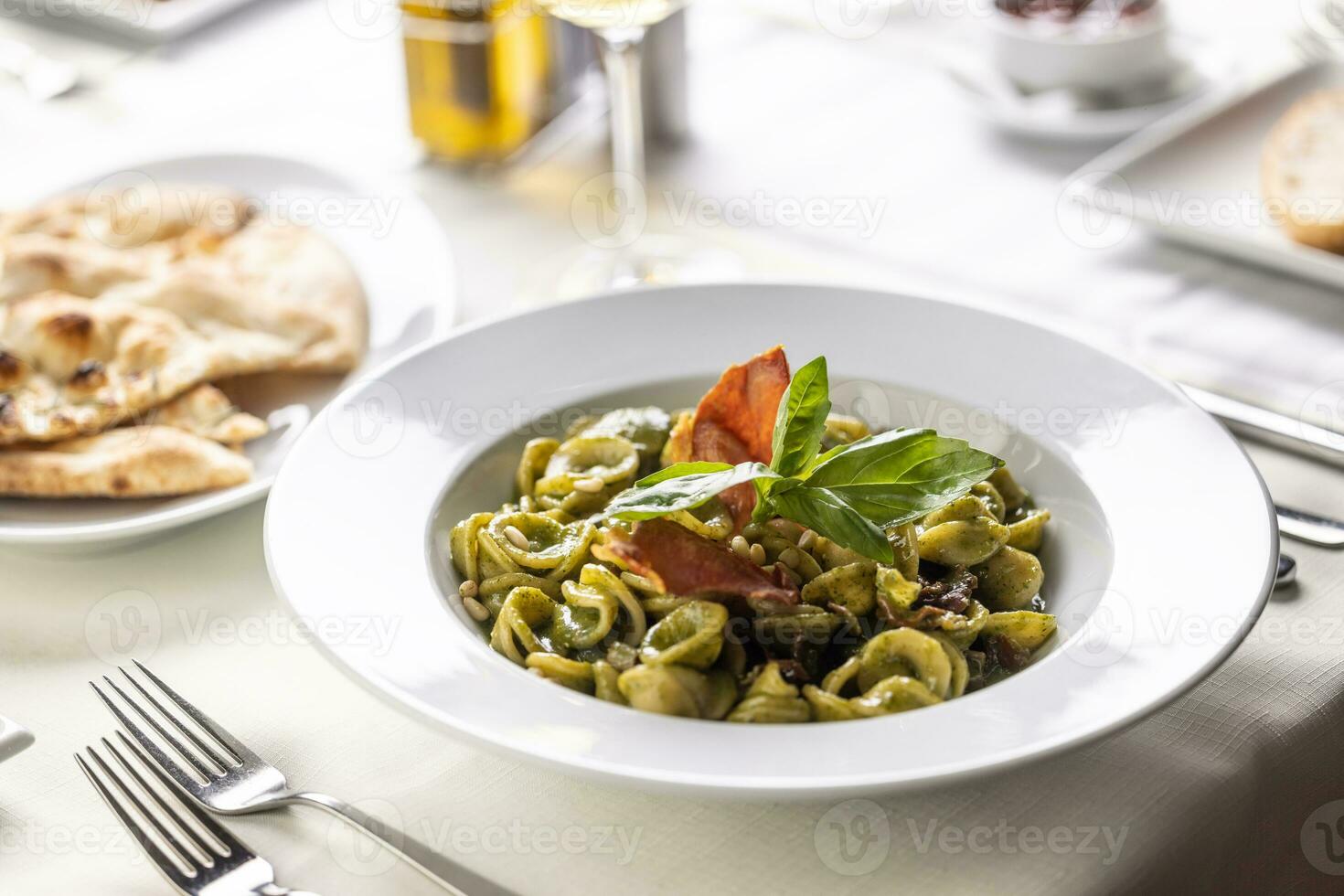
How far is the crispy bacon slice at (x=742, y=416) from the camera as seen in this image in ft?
5.00

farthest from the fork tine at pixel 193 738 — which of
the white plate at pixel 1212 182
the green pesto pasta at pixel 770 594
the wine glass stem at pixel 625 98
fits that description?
the white plate at pixel 1212 182

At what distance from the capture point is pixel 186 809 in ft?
4.09

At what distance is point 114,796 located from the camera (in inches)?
49.1

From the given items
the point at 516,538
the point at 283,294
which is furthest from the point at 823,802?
the point at 283,294

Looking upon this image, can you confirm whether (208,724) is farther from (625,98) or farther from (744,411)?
(625,98)

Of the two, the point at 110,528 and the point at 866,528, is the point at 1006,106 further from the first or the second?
the point at 110,528

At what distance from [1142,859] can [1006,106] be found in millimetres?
1844

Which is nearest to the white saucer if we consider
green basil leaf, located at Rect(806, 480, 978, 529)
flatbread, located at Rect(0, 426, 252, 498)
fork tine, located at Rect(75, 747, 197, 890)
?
green basil leaf, located at Rect(806, 480, 978, 529)

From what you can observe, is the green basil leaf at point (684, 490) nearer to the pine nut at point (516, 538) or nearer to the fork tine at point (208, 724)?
the pine nut at point (516, 538)

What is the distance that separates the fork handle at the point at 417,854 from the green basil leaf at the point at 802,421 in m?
0.50

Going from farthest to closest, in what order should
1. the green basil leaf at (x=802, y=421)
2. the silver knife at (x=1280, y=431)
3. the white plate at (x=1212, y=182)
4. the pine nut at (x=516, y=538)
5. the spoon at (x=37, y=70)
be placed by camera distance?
the spoon at (x=37, y=70) < the white plate at (x=1212, y=182) < the silver knife at (x=1280, y=431) < the pine nut at (x=516, y=538) < the green basil leaf at (x=802, y=421)

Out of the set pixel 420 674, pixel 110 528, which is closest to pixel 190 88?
pixel 110 528

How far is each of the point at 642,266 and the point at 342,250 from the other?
525 millimetres

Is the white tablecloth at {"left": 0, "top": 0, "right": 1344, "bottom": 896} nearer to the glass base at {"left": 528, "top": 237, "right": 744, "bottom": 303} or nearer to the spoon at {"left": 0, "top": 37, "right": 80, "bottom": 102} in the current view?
the glass base at {"left": 528, "top": 237, "right": 744, "bottom": 303}
